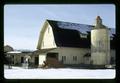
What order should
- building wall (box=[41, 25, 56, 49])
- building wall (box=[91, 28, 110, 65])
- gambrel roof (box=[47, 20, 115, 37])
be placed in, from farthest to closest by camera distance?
building wall (box=[41, 25, 56, 49])
building wall (box=[91, 28, 110, 65])
gambrel roof (box=[47, 20, 115, 37])

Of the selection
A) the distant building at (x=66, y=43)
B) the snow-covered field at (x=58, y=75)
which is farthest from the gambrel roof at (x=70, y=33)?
the snow-covered field at (x=58, y=75)

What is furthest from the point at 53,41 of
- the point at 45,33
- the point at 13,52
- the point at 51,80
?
the point at 51,80

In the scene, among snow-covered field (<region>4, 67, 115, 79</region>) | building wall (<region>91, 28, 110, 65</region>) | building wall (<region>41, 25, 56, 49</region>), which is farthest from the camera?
building wall (<region>41, 25, 56, 49</region>)

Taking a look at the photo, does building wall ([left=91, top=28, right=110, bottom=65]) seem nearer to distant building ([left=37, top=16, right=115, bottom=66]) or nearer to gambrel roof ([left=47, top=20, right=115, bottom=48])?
distant building ([left=37, top=16, right=115, bottom=66])

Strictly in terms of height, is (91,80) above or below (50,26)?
below

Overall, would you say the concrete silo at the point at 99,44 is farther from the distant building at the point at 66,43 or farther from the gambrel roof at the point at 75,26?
the gambrel roof at the point at 75,26

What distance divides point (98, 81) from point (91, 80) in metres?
0.10

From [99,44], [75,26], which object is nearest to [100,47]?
[99,44]

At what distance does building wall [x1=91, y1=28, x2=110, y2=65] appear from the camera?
10.4 m

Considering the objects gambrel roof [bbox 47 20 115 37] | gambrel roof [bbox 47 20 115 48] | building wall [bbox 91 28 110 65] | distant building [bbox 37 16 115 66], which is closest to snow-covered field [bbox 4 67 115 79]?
gambrel roof [bbox 47 20 115 37]

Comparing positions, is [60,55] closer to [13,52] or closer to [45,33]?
[45,33]

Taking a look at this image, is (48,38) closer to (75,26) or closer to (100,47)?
(75,26)

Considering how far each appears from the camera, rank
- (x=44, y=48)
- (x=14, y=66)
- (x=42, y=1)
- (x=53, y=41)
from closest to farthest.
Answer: (x=42, y=1) < (x=14, y=66) < (x=44, y=48) < (x=53, y=41)

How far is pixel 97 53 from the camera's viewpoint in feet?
36.8
